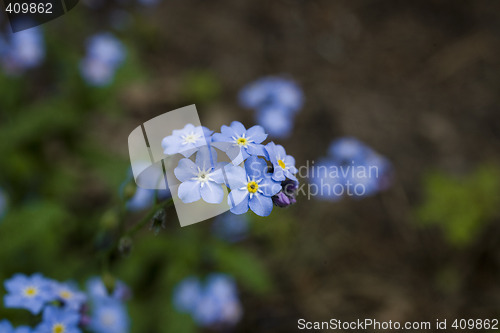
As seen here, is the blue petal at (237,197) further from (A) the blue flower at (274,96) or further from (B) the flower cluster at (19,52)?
(B) the flower cluster at (19,52)

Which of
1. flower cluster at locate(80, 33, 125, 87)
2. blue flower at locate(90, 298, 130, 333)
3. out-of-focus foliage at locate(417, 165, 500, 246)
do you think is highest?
flower cluster at locate(80, 33, 125, 87)

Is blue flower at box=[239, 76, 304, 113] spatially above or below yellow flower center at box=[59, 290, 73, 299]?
below

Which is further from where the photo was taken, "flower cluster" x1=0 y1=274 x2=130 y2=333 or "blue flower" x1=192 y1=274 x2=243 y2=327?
"blue flower" x1=192 y1=274 x2=243 y2=327

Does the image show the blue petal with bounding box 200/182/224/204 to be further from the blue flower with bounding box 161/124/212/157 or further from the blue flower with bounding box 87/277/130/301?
the blue flower with bounding box 87/277/130/301

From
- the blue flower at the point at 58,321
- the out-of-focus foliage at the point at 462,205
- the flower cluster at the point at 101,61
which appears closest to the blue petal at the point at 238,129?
the blue flower at the point at 58,321

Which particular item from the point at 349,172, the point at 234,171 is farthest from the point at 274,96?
the point at 234,171

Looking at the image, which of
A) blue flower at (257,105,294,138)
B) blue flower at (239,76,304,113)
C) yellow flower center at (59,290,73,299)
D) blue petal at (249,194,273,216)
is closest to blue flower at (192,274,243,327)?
blue flower at (257,105,294,138)
